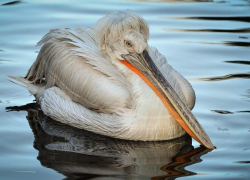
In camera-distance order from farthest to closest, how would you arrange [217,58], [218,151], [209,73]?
[217,58] → [209,73] → [218,151]

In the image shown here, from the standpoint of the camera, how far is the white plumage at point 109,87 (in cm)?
518

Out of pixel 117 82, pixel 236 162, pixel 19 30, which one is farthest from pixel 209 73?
pixel 19 30

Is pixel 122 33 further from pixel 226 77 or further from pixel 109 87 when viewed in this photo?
pixel 226 77

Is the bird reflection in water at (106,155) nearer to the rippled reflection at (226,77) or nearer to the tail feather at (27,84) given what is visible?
the tail feather at (27,84)

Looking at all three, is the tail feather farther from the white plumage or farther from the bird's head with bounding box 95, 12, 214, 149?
the bird's head with bounding box 95, 12, 214, 149

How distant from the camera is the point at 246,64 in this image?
272 inches

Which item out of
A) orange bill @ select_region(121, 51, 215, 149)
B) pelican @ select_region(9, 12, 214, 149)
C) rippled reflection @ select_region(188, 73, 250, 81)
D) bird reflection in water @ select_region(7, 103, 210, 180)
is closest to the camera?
bird reflection in water @ select_region(7, 103, 210, 180)

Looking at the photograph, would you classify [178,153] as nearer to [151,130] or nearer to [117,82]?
[151,130]

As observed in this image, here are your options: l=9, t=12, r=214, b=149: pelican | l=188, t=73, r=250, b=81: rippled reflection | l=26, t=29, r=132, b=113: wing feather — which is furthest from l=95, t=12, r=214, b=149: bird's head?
l=188, t=73, r=250, b=81: rippled reflection

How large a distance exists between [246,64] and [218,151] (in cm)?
220

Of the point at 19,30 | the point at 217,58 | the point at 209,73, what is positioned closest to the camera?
the point at 209,73

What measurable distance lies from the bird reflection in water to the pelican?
8 cm

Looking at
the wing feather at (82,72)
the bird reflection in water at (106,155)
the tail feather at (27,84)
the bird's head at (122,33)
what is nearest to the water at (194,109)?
the bird reflection in water at (106,155)

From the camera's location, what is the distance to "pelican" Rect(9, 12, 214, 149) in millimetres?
5148
